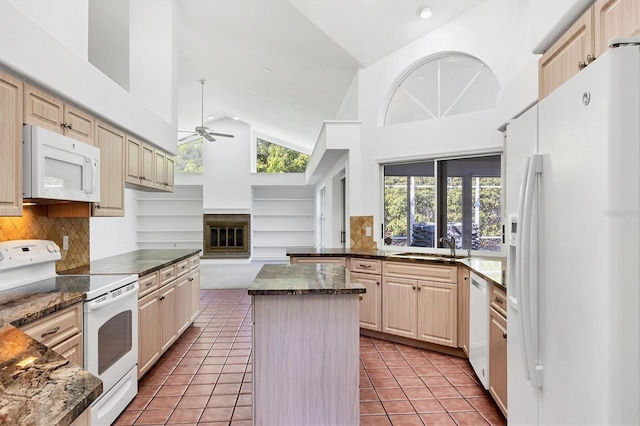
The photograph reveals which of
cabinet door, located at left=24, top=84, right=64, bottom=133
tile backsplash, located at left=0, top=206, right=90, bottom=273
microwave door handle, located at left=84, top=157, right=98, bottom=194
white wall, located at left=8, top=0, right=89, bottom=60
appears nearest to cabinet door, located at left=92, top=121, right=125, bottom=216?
microwave door handle, located at left=84, top=157, right=98, bottom=194

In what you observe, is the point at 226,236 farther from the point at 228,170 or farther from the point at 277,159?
the point at 277,159

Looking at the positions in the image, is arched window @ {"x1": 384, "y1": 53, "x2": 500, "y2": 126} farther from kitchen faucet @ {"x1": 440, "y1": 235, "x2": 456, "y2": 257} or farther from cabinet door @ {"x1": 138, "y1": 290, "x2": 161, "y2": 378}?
cabinet door @ {"x1": 138, "y1": 290, "x2": 161, "y2": 378}

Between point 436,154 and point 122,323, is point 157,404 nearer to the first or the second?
point 122,323

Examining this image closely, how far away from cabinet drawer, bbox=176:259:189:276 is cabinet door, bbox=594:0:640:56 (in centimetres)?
353

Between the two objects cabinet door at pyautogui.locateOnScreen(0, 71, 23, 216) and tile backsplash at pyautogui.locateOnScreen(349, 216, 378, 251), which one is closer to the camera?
cabinet door at pyautogui.locateOnScreen(0, 71, 23, 216)

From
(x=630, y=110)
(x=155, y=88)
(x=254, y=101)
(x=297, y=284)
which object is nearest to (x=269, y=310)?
(x=297, y=284)

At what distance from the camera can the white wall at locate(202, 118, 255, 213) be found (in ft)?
31.9

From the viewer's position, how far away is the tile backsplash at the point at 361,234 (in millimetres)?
4270

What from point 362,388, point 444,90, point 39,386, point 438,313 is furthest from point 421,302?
point 39,386

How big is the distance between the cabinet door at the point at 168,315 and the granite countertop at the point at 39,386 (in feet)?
6.10

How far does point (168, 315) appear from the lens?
10.6ft

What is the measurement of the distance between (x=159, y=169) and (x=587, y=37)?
12.3ft

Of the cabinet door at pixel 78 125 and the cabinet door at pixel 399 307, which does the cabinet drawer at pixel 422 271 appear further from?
the cabinet door at pixel 78 125

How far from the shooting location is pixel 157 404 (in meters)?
2.41
